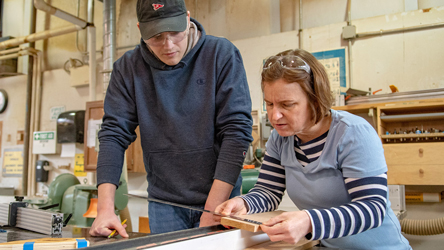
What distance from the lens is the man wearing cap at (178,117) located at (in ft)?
3.26

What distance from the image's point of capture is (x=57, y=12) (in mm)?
3426

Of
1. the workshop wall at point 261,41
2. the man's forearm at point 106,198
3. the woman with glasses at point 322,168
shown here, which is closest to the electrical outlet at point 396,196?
the workshop wall at point 261,41

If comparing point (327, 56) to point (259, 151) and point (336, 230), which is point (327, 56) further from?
point (336, 230)

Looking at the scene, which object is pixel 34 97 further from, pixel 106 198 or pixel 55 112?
pixel 106 198

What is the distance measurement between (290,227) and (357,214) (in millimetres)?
161

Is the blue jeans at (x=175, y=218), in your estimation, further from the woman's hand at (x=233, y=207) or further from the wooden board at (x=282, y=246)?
the wooden board at (x=282, y=246)

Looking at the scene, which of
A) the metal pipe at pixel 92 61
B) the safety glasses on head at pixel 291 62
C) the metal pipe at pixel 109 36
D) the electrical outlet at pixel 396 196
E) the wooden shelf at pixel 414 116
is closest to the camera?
the safety glasses on head at pixel 291 62

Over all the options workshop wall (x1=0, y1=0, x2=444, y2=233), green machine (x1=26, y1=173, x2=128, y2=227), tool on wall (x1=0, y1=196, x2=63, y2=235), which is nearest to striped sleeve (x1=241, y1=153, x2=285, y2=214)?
tool on wall (x1=0, y1=196, x2=63, y2=235)

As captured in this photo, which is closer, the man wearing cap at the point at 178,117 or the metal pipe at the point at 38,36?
the man wearing cap at the point at 178,117

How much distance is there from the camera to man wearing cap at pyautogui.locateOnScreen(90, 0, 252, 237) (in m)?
0.99

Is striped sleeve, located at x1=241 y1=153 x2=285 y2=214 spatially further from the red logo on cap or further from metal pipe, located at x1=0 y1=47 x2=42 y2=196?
metal pipe, located at x1=0 y1=47 x2=42 y2=196

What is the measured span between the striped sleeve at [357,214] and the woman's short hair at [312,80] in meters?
0.20

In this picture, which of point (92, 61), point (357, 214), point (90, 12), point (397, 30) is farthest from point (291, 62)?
point (90, 12)

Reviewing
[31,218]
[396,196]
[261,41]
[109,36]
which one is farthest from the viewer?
[109,36]
